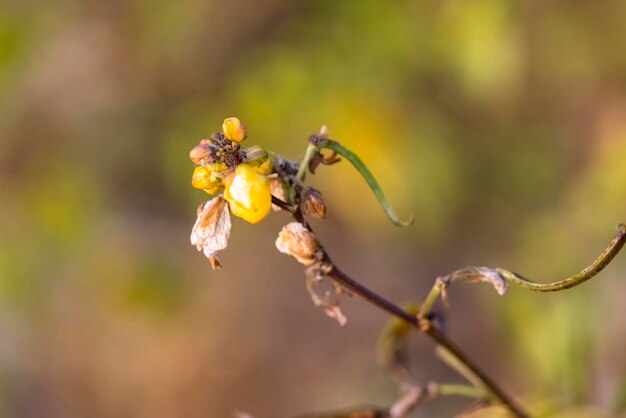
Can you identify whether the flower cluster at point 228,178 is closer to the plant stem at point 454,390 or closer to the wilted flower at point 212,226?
the wilted flower at point 212,226

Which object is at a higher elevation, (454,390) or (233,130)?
(233,130)

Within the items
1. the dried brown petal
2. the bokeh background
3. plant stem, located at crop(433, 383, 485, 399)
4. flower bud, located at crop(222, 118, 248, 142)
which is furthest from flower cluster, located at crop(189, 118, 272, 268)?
the bokeh background

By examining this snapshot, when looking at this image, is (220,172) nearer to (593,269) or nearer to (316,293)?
(316,293)

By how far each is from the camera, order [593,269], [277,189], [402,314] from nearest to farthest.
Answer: [593,269] → [277,189] → [402,314]

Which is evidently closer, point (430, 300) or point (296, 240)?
point (296, 240)

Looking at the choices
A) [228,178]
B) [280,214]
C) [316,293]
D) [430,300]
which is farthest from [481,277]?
[280,214]

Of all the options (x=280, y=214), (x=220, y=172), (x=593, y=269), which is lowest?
(x=593, y=269)

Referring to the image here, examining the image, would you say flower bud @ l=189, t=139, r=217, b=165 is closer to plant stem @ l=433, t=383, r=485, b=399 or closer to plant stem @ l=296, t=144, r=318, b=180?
plant stem @ l=296, t=144, r=318, b=180
